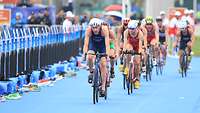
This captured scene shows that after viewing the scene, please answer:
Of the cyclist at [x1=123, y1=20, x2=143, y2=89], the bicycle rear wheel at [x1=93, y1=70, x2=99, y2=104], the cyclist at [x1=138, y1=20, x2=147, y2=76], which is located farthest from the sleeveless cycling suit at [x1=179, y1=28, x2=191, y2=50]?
the bicycle rear wheel at [x1=93, y1=70, x2=99, y2=104]

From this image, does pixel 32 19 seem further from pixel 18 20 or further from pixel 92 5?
pixel 92 5

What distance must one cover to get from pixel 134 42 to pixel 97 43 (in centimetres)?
306

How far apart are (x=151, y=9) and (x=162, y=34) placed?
1325 inches

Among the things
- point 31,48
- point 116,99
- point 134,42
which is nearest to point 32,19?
point 31,48

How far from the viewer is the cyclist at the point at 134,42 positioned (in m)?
23.1

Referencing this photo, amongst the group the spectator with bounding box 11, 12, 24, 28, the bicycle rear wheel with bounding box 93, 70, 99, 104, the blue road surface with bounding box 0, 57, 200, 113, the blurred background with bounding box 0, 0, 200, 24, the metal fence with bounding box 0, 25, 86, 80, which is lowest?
the blue road surface with bounding box 0, 57, 200, 113

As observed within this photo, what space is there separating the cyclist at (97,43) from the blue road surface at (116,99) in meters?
0.78

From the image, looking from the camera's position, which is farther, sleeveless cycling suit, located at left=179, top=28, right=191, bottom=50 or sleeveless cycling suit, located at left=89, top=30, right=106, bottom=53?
sleeveless cycling suit, located at left=179, top=28, right=191, bottom=50

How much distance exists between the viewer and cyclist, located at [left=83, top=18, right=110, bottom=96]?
20.5m

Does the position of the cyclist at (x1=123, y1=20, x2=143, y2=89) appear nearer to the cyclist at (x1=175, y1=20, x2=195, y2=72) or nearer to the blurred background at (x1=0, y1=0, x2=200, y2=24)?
the blurred background at (x1=0, y1=0, x2=200, y2=24)

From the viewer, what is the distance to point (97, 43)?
20953 millimetres

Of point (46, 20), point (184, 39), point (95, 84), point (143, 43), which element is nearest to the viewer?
point (95, 84)

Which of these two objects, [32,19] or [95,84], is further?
[32,19]

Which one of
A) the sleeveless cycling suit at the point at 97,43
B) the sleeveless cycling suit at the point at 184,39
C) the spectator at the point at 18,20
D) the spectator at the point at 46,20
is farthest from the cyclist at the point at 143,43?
the spectator at the point at 18,20
